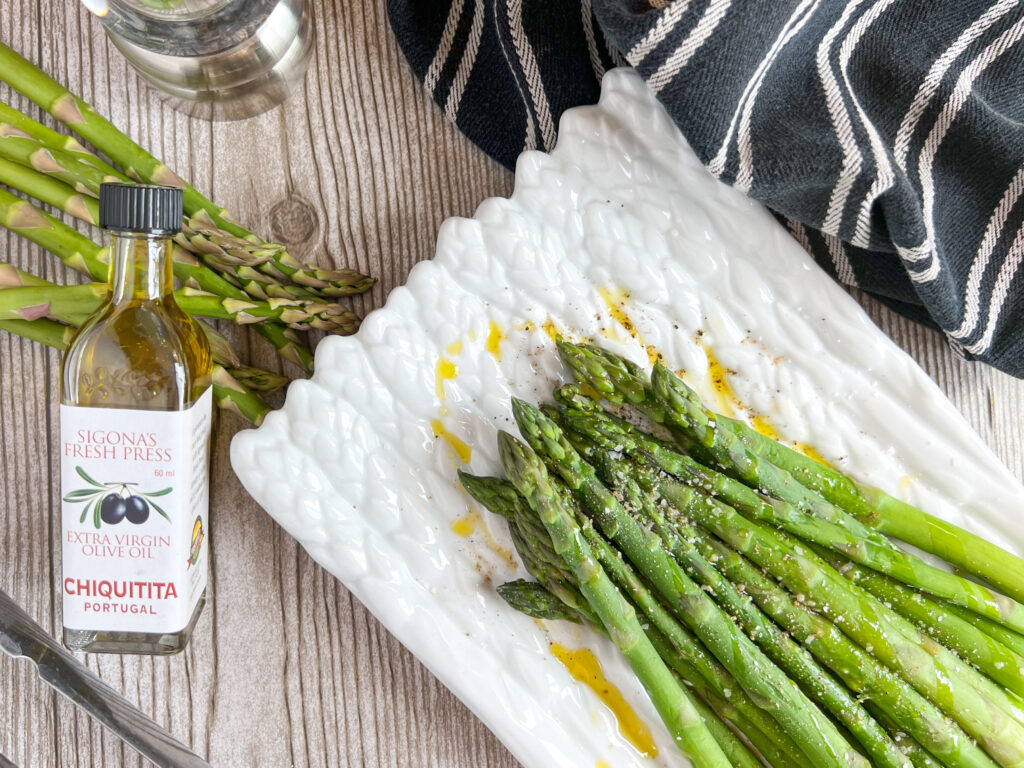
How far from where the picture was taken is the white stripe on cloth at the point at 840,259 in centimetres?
78

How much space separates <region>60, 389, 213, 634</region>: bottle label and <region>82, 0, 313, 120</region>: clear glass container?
323 mm

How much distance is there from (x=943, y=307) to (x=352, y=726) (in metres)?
0.74

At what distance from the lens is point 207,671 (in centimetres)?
79

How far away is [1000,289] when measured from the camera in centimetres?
74

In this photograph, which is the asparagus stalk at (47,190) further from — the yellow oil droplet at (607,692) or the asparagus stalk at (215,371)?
the yellow oil droplet at (607,692)

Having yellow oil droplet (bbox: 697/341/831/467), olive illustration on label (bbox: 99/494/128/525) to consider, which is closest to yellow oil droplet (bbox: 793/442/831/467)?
yellow oil droplet (bbox: 697/341/831/467)

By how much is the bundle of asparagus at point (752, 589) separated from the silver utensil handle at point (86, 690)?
1.22 ft

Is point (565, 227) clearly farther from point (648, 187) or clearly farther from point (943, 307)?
point (943, 307)

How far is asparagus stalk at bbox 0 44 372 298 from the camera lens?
2.45ft

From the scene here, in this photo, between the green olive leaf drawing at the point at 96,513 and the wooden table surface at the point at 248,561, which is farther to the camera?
the wooden table surface at the point at 248,561

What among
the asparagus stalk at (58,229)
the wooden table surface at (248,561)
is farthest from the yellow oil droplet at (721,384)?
the asparagus stalk at (58,229)

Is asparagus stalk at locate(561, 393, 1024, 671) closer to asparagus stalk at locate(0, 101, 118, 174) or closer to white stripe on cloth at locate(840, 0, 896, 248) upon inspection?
white stripe on cloth at locate(840, 0, 896, 248)

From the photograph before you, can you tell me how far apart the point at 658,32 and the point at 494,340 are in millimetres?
314

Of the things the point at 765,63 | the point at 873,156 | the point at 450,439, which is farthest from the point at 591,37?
the point at 450,439
